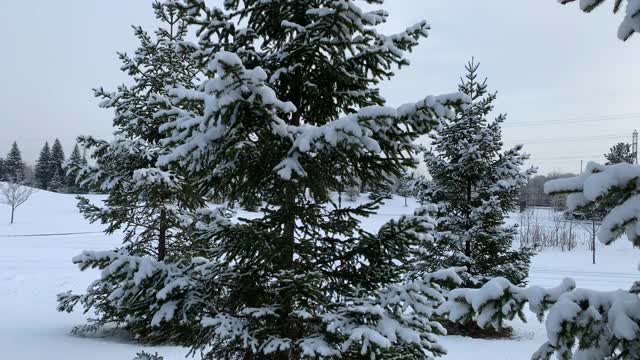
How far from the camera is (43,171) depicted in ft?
235

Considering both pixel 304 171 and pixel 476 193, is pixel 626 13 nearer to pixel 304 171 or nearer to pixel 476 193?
pixel 304 171

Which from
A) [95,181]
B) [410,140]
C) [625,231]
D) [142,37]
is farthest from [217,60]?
[142,37]

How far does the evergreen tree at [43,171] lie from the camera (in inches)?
2773

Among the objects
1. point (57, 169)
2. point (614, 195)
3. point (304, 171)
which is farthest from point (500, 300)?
point (57, 169)

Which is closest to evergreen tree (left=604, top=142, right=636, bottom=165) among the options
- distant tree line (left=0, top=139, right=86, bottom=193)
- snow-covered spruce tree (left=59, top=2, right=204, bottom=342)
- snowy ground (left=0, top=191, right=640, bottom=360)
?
snowy ground (left=0, top=191, right=640, bottom=360)

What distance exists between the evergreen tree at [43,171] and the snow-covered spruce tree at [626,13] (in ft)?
266

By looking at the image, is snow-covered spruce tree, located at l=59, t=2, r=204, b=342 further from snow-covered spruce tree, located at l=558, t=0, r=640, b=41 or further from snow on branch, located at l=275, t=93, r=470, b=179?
snow-covered spruce tree, located at l=558, t=0, r=640, b=41

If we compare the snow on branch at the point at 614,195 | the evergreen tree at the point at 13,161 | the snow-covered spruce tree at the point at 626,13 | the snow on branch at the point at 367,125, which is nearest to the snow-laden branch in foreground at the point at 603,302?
the snow on branch at the point at 614,195

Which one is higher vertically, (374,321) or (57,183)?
(57,183)

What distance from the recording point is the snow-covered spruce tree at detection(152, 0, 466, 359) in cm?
339

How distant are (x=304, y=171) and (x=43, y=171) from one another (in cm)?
8112

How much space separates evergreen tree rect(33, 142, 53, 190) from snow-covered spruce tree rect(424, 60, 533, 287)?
73.7 meters

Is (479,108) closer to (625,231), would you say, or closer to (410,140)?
(410,140)

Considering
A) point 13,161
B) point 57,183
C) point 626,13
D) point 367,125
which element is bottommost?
point 57,183
